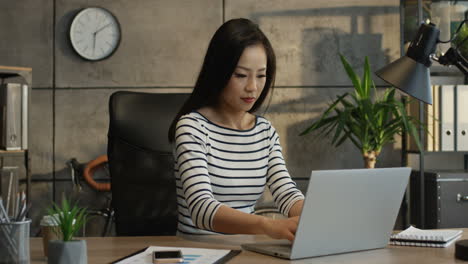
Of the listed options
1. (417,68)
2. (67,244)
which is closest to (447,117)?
(417,68)

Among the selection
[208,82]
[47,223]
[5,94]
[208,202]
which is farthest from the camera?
[5,94]

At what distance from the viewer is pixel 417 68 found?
1357 millimetres

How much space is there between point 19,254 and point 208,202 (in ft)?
2.07

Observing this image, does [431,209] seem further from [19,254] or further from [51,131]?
[19,254]

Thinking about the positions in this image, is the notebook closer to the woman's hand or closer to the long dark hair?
the woman's hand

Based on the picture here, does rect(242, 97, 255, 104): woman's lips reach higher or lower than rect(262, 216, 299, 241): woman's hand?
higher

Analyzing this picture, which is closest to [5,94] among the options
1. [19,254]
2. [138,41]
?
[138,41]

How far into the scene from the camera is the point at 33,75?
3779 millimetres

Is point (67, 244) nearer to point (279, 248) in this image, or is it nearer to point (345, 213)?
point (279, 248)

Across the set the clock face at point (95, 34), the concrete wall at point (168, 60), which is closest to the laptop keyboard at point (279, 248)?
the concrete wall at point (168, 60)

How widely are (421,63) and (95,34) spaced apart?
276 centimetres

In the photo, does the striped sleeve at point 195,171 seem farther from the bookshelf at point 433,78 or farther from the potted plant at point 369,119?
the bookshelf at point 433,78

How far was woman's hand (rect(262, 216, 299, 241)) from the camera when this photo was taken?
1.37m

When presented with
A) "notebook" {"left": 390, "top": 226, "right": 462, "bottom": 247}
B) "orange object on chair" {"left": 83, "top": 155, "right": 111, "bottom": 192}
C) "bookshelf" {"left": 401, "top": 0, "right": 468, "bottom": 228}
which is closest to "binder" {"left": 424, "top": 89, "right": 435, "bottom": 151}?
"bookshelf" {"left": 401, "top": 0, "right": 468, "bottom": 228}
